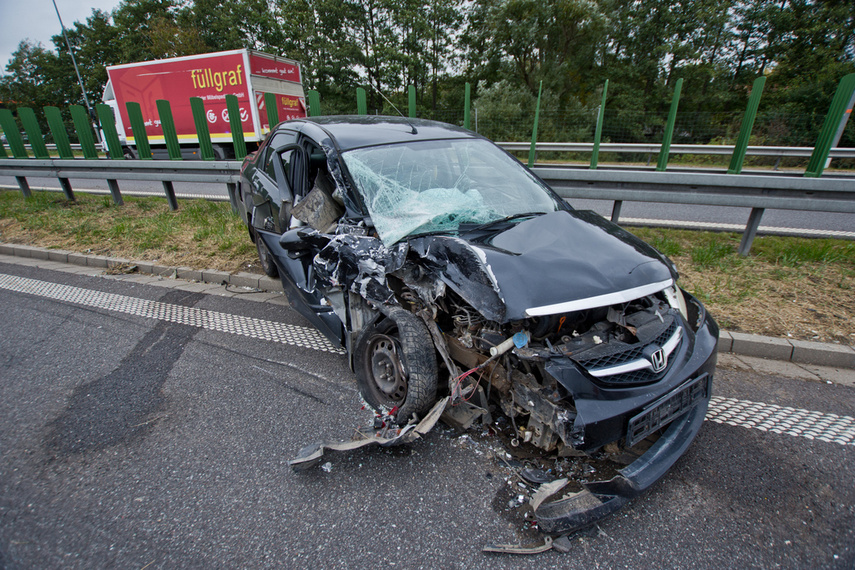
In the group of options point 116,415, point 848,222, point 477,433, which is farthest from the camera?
point 848,222

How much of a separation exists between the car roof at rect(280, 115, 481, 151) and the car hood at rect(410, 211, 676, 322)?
119cm

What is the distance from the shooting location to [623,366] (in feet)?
6.21

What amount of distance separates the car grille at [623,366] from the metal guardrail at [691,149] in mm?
8583

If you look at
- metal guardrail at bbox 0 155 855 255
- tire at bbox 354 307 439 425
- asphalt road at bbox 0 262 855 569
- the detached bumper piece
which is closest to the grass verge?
metal guardrail at bbox 0 155 855 255

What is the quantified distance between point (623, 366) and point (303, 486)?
1.67m

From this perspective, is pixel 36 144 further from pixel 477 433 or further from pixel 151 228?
pixel 477 433

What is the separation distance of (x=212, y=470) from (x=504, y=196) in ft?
8.15

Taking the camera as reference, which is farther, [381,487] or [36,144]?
[36,144]

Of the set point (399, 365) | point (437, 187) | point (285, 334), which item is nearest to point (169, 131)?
point (285, 334)

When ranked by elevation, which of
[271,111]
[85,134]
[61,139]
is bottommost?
[61,139]

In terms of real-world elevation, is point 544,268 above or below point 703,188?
above

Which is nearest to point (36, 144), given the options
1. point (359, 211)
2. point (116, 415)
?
point (116, 415)

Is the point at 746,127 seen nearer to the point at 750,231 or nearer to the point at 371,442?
the point at 750,231

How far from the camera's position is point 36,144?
8344 millimetres
